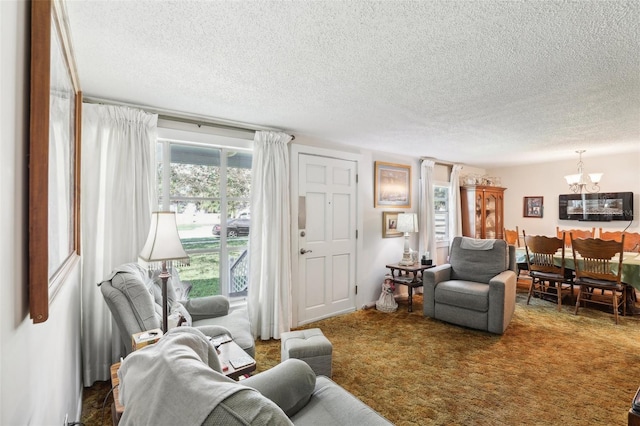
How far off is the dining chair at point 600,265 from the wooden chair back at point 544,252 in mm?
205

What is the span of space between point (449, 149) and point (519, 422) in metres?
3.41

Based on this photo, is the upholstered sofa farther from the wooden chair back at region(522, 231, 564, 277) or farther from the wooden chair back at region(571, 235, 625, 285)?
the wooden chair back at region(522, 231, 564, 277)

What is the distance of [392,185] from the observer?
471 cm

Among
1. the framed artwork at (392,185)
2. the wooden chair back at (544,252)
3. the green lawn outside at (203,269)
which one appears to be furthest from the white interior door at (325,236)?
the wooden chair back at (544,252)

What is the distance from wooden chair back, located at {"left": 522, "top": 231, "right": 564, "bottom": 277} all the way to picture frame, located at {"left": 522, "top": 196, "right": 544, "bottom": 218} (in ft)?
5.65

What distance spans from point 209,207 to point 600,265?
4.71 m

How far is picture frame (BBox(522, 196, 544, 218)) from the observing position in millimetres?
5770

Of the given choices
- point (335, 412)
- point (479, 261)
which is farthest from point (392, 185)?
point (335, 412)

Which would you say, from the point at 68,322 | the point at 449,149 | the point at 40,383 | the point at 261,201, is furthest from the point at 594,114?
the point at 68,322

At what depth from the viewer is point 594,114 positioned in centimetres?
284

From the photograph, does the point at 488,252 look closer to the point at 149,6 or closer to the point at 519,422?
the point at 519,422

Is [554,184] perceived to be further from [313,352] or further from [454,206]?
[313,352]

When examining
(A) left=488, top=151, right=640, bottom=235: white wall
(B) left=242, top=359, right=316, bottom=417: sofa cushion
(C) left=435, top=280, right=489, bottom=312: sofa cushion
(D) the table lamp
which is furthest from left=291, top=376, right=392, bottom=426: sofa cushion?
(A) left=488, top=151, right=640, bottom=235: white wall

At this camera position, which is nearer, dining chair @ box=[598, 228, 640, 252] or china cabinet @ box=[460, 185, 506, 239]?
dining chair @ box=[598, 228, 640, 252]
